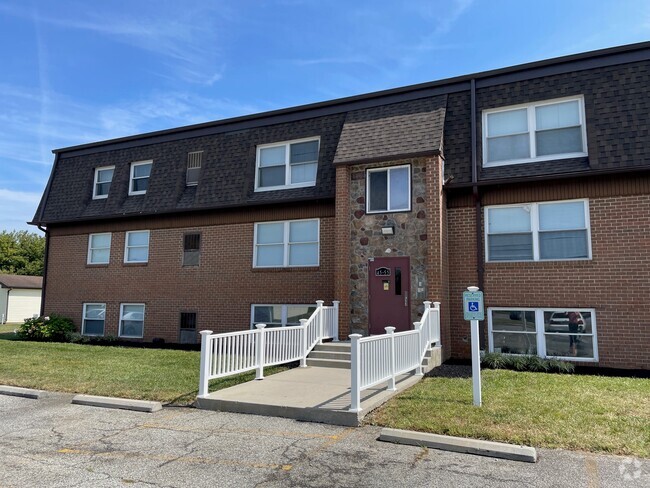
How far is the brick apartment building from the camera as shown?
1096 centimetres

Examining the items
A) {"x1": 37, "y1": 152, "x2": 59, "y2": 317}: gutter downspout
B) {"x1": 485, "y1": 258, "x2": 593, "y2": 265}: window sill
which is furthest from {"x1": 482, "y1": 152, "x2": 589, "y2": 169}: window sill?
{"x1": 37, "y1": 152, "x2": 59, "y2": 317}: gutter downspout

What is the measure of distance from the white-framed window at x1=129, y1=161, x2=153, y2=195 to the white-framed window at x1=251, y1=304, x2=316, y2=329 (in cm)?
655

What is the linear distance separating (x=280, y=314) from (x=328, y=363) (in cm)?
374

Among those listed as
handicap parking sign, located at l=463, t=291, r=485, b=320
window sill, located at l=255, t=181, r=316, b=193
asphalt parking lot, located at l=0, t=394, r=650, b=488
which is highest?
window sill, located at l=255, t=181, r=316, b=193

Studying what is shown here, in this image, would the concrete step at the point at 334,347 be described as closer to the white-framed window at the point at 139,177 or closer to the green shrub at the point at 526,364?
the green shrub at the point at 526,364

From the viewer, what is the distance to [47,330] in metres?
17.0

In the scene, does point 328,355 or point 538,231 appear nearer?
point 328,355

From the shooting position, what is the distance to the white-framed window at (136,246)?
1683cm

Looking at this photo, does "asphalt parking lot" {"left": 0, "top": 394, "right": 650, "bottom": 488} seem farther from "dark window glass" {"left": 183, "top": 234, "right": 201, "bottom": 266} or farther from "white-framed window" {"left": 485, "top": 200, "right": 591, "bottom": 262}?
"dark window glass" {"left": 183, "top": 234, "right": 201, "bottom": 266}

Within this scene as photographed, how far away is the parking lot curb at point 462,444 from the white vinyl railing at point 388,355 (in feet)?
3.06

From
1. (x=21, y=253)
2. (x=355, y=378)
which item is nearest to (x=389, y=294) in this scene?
(x=355, y=378)

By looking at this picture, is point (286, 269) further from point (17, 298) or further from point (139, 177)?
point (17, 298)

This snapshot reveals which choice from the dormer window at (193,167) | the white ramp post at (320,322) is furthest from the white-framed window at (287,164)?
the white ramp post at (320,322)

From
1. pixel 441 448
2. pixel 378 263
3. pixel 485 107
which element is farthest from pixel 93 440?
pixel 485 107
